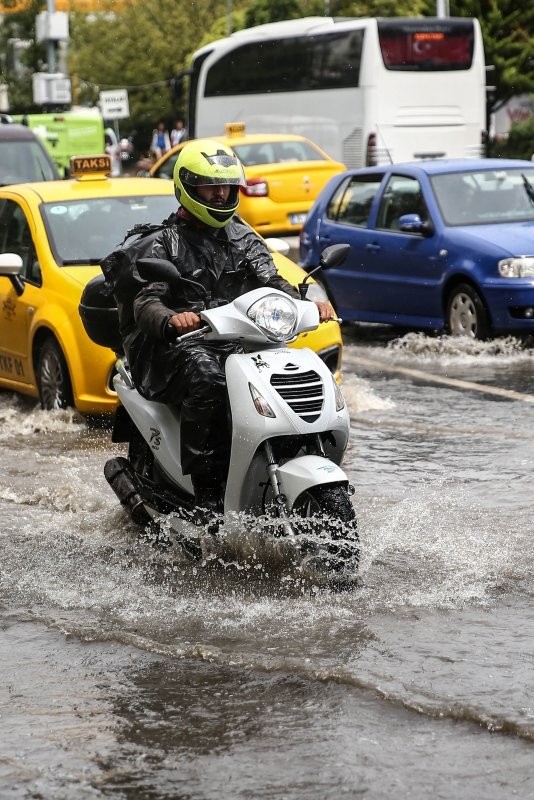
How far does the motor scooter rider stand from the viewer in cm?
651

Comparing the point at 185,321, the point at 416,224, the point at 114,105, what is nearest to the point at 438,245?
the point at 416,224

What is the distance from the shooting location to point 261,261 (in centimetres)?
699

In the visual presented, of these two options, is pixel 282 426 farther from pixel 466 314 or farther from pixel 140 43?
pixel 140 43

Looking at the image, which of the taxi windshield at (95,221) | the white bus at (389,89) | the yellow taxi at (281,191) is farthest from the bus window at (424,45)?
the taxi windshield at (95,221)

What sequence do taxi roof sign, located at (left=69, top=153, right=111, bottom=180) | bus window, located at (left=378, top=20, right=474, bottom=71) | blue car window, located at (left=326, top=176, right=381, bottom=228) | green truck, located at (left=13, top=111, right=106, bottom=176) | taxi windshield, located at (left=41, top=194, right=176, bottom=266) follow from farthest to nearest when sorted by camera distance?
green truck, located at (left=13, top=111, right=106, bottom=176) < bus window, located at (left=378, top=20, right=474, bottom=71) < blue car window, located at (left=326, top=176, right=381, bottom=228) < taxi roof sign, located at (left=69, top=153, right=111, bottom=180) < taxi windshield, located at (left=41, top=194, right=176, bottom=266)

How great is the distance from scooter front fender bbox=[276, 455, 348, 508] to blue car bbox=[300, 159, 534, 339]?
7188 millimetres

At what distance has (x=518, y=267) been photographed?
13.5 m

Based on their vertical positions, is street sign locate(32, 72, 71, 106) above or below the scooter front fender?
above

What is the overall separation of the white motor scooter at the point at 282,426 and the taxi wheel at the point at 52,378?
4240 mm

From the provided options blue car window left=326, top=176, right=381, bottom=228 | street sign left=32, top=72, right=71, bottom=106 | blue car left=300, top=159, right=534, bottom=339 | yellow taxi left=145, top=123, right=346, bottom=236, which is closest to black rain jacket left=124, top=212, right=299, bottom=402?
blue car left=300, top=159, right=534, bottom=339

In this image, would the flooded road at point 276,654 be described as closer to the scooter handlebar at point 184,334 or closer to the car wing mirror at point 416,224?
the scooter handlebar at point 184,334

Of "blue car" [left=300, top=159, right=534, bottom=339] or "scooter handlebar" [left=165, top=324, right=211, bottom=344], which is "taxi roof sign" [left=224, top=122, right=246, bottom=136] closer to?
"blue car" [left=300, top=159, right=534, bottom=339]

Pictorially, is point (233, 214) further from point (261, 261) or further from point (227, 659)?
point (227, 659)

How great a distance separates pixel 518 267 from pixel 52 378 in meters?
4.27
